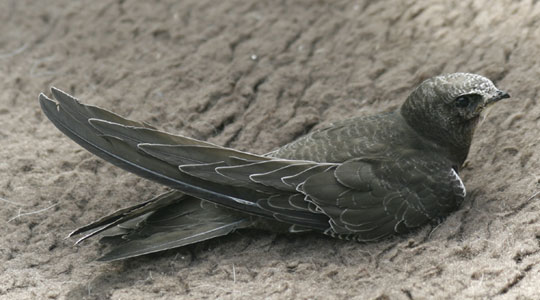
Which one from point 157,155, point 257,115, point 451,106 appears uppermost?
point 157,155

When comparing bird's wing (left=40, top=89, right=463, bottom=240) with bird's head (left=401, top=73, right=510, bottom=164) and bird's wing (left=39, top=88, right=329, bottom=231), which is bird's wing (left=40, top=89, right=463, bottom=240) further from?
bird's head (left=401, top=73, right=510, bottom=164)

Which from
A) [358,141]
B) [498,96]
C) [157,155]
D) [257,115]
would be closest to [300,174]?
[358,141]

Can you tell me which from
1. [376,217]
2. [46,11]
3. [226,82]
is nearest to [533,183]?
[376,217]

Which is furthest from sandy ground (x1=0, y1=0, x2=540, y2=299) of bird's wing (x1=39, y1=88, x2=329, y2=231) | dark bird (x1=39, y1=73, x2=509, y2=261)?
bird's wing (x1=39, y1=88, x2=329, y2=231)

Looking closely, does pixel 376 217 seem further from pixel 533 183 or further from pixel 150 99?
pixel 150 99

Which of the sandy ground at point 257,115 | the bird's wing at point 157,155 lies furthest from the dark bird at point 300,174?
the sandy ground at point 257,115

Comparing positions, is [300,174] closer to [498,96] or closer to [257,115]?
[498,96]

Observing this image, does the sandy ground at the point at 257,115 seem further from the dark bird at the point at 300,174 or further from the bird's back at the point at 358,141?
the bird's back at the point at 358,141
